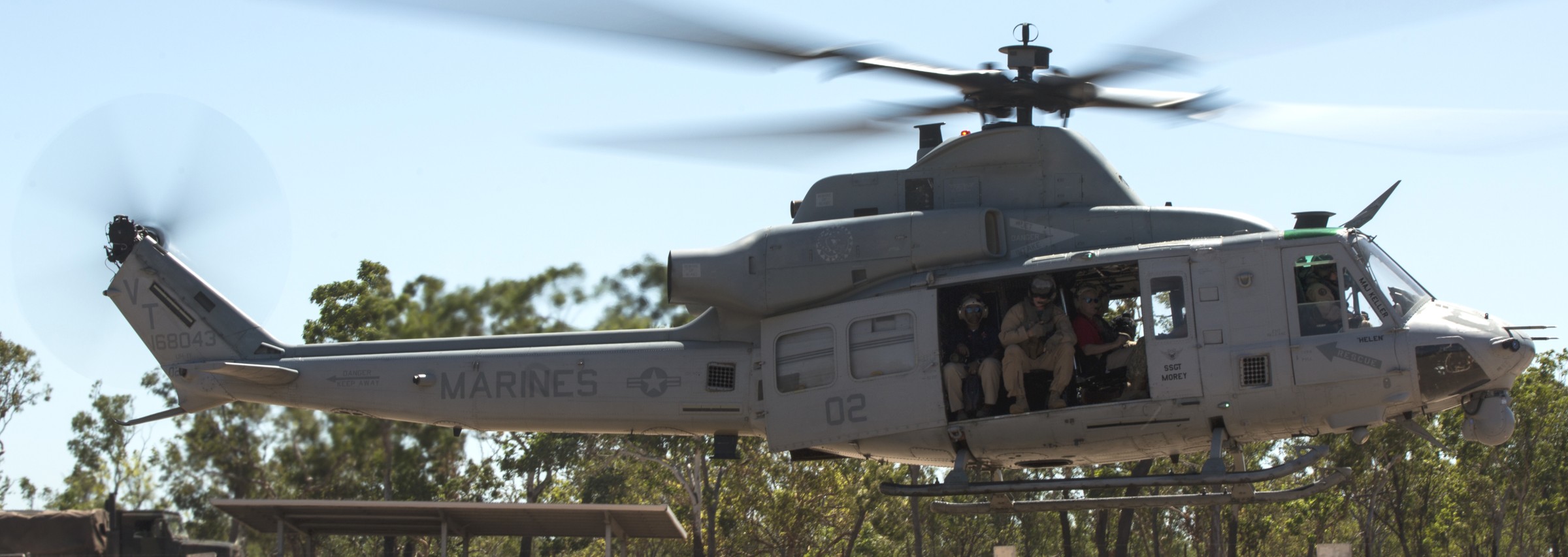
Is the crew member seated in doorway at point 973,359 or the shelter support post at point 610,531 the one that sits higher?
the crew member seated in doorway at point 973,359

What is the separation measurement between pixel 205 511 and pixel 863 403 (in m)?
45.7

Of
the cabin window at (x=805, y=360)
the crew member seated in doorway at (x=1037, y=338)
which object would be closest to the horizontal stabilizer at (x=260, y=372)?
the cabin window at (x=805, y=360)

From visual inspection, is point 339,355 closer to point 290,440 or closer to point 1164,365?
point 1164,365

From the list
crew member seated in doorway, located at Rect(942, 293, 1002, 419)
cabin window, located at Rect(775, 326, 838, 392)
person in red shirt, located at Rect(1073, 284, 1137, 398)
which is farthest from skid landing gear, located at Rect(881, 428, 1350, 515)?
cabin window, located at Rect(775, 326, 838, 392)

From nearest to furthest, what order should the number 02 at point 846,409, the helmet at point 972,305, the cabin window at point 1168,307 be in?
the cabin window at point 1168,307 < the helmet at point 972,305 < the number 02 at point 846,409

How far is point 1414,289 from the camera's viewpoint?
34.9 feet

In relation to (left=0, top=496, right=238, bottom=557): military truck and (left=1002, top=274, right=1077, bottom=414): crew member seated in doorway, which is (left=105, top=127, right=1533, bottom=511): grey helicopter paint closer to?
(left=1002, top=274, right=1077, bottom=414): crew member seated in doorway

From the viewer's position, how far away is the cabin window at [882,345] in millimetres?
11258

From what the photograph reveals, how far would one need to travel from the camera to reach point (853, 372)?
11.4 meters

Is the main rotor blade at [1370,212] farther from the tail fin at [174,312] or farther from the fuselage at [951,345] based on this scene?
the tail fin at [174,312]

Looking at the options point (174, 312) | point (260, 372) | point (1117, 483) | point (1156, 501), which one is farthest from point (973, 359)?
point (174, 312)

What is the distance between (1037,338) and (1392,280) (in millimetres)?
2880

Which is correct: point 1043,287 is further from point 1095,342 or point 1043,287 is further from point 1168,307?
point 1168,307

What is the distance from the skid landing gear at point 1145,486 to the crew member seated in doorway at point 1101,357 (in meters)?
0.73
